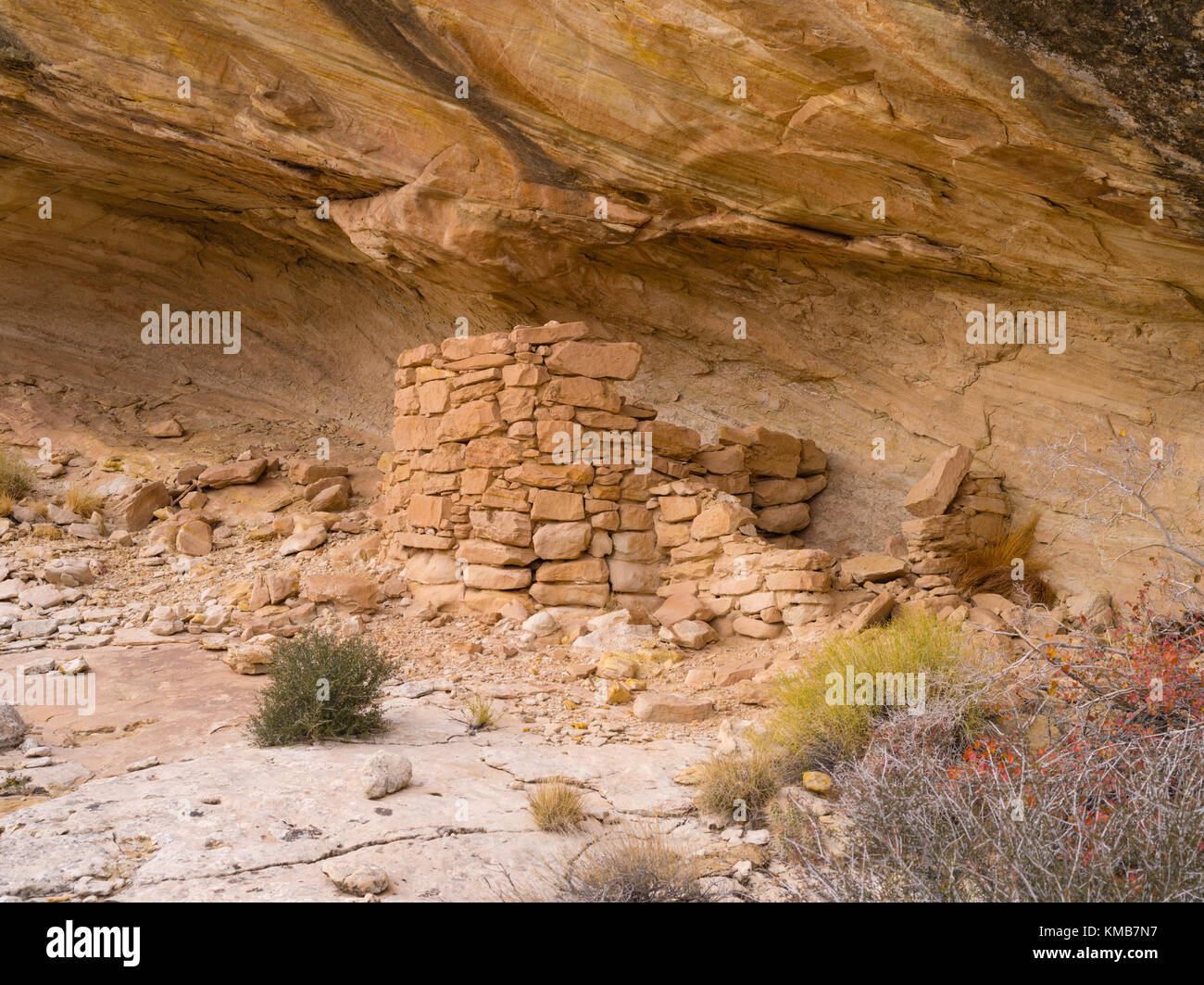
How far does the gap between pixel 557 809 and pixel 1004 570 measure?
19.7 feet

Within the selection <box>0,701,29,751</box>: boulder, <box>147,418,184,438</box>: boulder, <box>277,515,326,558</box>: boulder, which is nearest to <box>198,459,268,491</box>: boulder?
<box>277,515,326,558</box>: boulder

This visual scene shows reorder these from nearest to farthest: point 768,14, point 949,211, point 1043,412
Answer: point 768,14, point 949,211, point 1043,412

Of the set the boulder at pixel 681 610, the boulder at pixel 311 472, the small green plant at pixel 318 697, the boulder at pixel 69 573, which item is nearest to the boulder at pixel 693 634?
the boulder at pixel 681 610

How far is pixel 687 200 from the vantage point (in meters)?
8.20

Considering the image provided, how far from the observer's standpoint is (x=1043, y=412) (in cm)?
885

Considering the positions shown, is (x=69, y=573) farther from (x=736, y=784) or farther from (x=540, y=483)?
(x=736, y=784)

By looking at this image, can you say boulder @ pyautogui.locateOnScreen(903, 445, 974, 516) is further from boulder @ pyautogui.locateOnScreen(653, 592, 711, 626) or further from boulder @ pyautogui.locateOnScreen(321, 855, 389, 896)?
boulder @ pyautogui.locateOnScreen(321, 855, 389, 896)

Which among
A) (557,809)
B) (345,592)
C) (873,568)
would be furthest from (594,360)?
(557,809)

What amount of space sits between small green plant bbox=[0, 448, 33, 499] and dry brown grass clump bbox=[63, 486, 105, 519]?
373mm

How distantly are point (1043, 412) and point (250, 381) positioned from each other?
942cm

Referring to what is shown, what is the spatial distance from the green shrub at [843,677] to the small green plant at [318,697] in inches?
85.7
